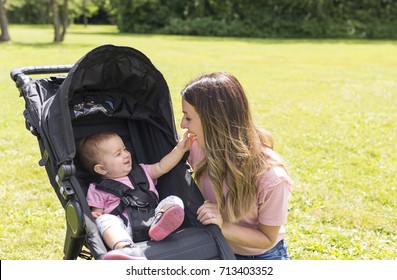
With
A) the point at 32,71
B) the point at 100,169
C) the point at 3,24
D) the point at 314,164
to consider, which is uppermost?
the point at 32,71

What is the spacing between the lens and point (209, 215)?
2479 mm

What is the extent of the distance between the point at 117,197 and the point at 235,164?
738 mm

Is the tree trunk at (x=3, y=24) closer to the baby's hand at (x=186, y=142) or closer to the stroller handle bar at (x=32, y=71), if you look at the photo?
the stroller handle bar at (x=32, y=71)

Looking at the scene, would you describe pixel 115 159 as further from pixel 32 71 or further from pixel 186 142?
pixel 32 71

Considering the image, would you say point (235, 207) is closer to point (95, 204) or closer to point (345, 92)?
point (95, 204)

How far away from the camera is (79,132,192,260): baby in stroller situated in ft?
7.77

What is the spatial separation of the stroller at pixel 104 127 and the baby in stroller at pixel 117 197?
2.4 inches

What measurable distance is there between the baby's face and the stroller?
19 cm

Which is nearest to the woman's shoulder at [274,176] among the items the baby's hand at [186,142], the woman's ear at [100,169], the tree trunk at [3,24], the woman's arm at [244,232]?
the woman's arm at [244,232]

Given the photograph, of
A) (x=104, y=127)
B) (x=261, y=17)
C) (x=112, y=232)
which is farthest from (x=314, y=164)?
(x=261, y=17)

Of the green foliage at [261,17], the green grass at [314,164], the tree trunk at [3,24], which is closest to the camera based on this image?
the green grass at [314,164]

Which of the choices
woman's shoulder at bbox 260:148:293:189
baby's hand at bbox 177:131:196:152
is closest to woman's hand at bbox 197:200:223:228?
woman's shoulder at bbox 260:148:293:189

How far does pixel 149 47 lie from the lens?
64.8 ft

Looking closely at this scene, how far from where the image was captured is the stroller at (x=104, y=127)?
2371 mm
